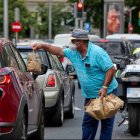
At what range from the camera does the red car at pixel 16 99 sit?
8.80m

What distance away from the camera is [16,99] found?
353 inches

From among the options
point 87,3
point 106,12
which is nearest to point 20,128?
point 106,12

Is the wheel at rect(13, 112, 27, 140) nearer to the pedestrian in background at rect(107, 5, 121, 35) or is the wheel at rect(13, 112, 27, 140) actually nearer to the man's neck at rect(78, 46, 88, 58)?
the man's neck at rect(78, 46, 88, 58)

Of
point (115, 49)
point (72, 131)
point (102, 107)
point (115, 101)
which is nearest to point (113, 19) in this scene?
point (115, 49)

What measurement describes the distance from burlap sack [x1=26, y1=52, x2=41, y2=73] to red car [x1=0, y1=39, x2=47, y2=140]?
94mm

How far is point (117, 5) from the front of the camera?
57.3 meters

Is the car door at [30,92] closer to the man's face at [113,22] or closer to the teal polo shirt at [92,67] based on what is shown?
the teal polo shirt at [92,67]

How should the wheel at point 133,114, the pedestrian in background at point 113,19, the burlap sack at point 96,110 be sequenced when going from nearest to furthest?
the burlap sack at point 96,110, the wheel at point 133,114, the pedestrian in background at point 113,19

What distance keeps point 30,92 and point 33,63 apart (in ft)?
1.63

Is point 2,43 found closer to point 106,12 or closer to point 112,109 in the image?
point 112,109

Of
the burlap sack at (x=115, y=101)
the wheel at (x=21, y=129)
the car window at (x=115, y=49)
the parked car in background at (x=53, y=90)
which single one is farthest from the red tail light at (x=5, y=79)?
the car window at (x=115, y=49)

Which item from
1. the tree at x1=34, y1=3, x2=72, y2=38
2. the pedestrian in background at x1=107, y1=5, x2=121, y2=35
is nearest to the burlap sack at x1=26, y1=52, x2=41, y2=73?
the pedestrian in background at x1=107, y1=5, x2=121, y2=35

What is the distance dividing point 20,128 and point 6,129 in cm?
27

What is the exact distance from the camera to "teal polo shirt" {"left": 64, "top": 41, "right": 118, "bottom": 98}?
9.50 m
